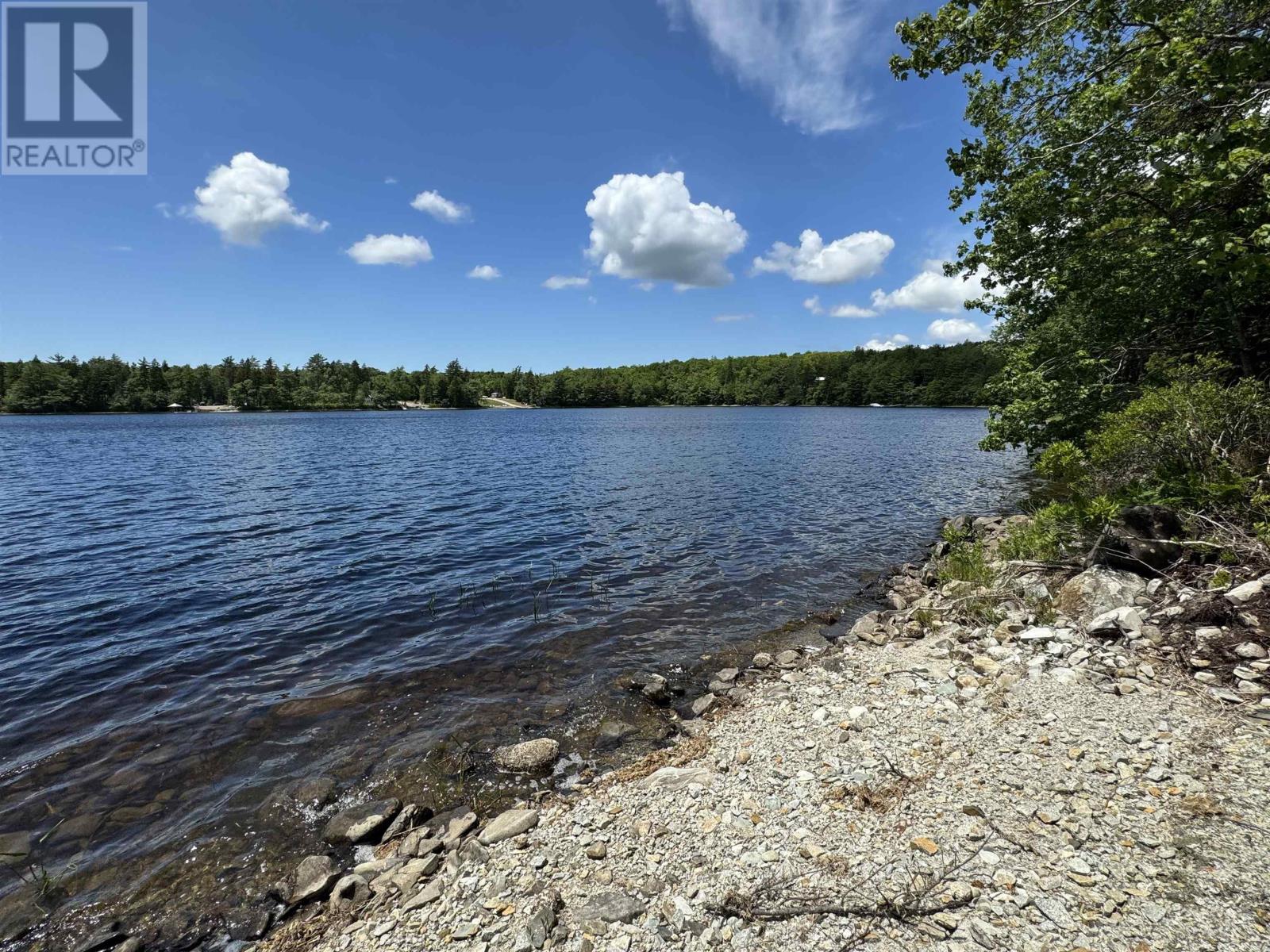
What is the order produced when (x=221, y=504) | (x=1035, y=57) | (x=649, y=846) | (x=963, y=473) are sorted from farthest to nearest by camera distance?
(x=963, y=473) → (x=221, y=504) → (x=1035, y=57) → (x=649, y=846)

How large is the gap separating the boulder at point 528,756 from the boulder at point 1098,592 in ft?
31.8

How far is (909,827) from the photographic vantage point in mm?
5723

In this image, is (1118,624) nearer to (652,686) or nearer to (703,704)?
(703,704)

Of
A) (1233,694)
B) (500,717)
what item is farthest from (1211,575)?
(500,717)

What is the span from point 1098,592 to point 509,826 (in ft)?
36.1

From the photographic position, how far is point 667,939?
480 centimetres

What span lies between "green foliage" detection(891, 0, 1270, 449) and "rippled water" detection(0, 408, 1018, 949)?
922cm

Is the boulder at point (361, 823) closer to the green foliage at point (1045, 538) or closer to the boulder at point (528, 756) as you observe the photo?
the boulder at point (528, 756)

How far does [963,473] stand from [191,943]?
45695 mm

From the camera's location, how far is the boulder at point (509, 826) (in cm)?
670

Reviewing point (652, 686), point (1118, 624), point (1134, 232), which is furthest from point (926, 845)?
point (1134, 232)

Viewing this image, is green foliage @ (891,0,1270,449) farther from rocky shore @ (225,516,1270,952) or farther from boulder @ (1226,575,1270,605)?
rocky shore @ (225,516,1270,952)

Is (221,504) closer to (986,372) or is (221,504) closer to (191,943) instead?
(191,943)

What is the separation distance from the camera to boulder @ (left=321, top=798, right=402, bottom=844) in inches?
289
